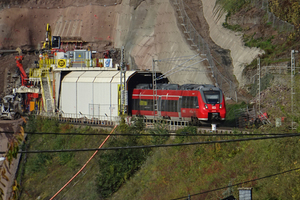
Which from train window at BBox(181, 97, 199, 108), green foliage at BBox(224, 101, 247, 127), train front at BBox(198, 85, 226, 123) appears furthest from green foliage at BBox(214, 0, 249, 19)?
train front at BBox(198, 85, 226, 123)

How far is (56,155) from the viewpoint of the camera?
134ft

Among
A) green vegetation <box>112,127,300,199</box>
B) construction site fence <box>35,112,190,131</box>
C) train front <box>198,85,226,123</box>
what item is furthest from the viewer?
construction site fence <box>35,112,190,131</box>

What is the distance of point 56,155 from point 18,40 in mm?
46414

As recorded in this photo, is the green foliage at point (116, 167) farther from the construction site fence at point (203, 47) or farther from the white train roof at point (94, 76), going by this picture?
the construction site fence at point (203, 47)

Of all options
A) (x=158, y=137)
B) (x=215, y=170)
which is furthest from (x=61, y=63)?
(x=215, y=170)

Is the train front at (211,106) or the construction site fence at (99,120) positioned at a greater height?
the train front at (211,106)

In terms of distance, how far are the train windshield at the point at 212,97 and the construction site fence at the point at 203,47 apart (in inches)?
357

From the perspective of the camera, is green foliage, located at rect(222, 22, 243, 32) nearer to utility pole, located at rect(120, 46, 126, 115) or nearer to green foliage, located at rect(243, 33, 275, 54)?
green foliage, located at rect(243, 33, 275, 54)

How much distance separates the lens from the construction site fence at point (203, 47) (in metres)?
43.9

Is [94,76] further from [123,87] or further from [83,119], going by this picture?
[123,87]

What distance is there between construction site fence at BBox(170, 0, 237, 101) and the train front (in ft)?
29.6

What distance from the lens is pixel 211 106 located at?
3178 cm

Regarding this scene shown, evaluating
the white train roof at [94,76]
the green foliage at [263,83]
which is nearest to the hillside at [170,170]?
the white train roof at [94,76]

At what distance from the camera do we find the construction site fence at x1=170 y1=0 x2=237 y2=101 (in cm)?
4392
